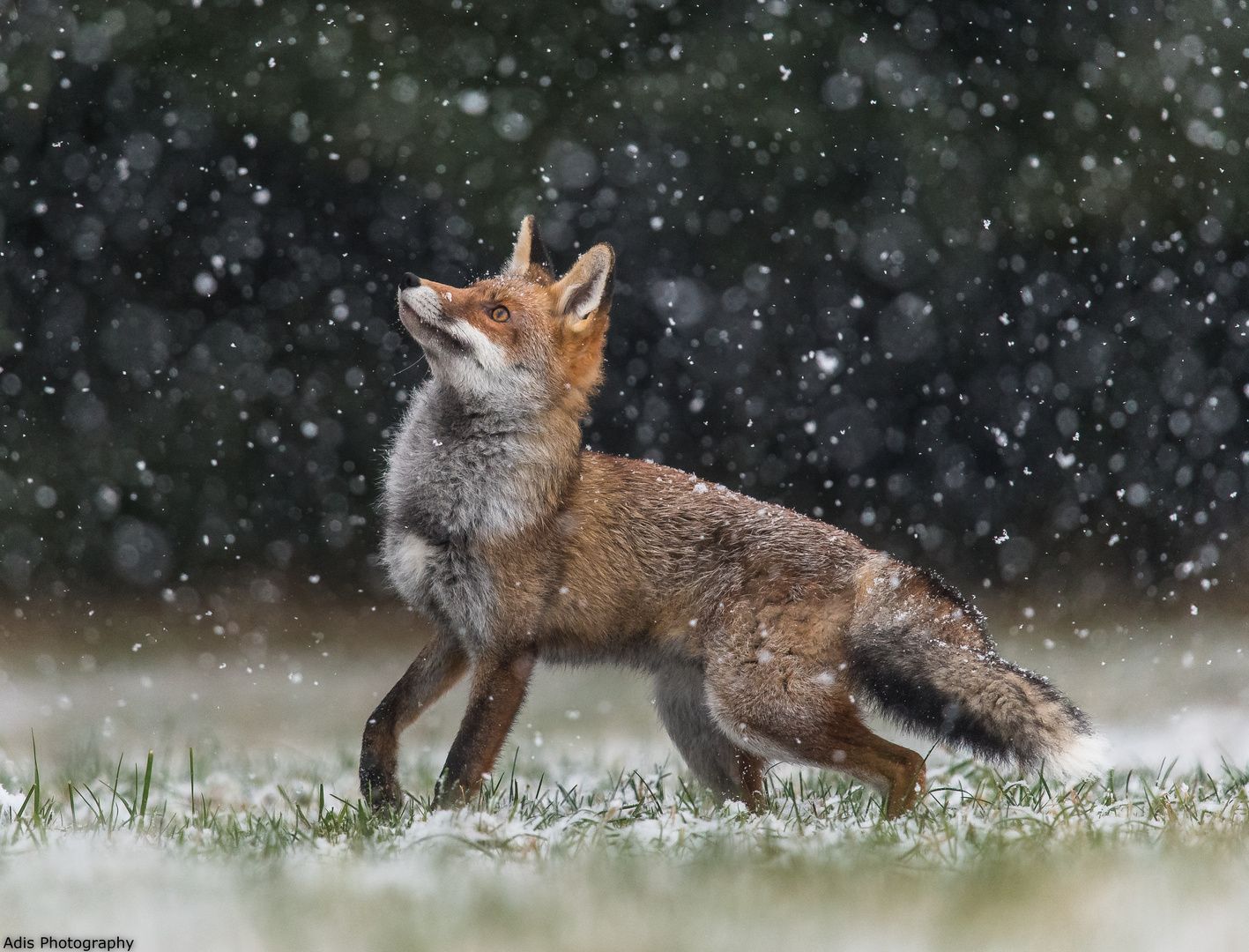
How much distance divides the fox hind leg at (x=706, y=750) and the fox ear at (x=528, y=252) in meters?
1.93

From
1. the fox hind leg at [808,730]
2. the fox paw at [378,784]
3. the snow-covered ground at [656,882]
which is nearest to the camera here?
the snow-covered ground at [656,882]

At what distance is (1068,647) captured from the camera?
7.54 m

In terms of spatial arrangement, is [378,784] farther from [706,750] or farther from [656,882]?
[656,882]

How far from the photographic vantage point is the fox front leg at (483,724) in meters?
4.17

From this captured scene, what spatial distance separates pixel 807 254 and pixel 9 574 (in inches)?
233

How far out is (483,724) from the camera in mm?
4219

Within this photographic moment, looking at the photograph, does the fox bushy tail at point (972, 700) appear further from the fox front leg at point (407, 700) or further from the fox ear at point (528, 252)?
the fox ear at point (528, 252)

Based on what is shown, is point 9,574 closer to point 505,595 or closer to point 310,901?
point 505,595

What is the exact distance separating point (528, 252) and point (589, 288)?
491 mm

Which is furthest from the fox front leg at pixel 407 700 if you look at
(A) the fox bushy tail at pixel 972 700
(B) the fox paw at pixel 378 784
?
(A) the fox bushy tail at pixel 972 700

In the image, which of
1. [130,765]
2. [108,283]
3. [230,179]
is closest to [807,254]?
[230,179]

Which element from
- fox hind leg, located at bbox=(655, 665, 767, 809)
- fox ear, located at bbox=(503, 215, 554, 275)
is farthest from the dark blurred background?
fox hind leg, located at bbox=(655, 665, 767, 809)

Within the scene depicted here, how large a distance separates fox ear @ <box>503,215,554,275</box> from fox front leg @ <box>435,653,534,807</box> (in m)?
1.81

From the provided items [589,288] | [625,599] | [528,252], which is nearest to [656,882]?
[625,599]
